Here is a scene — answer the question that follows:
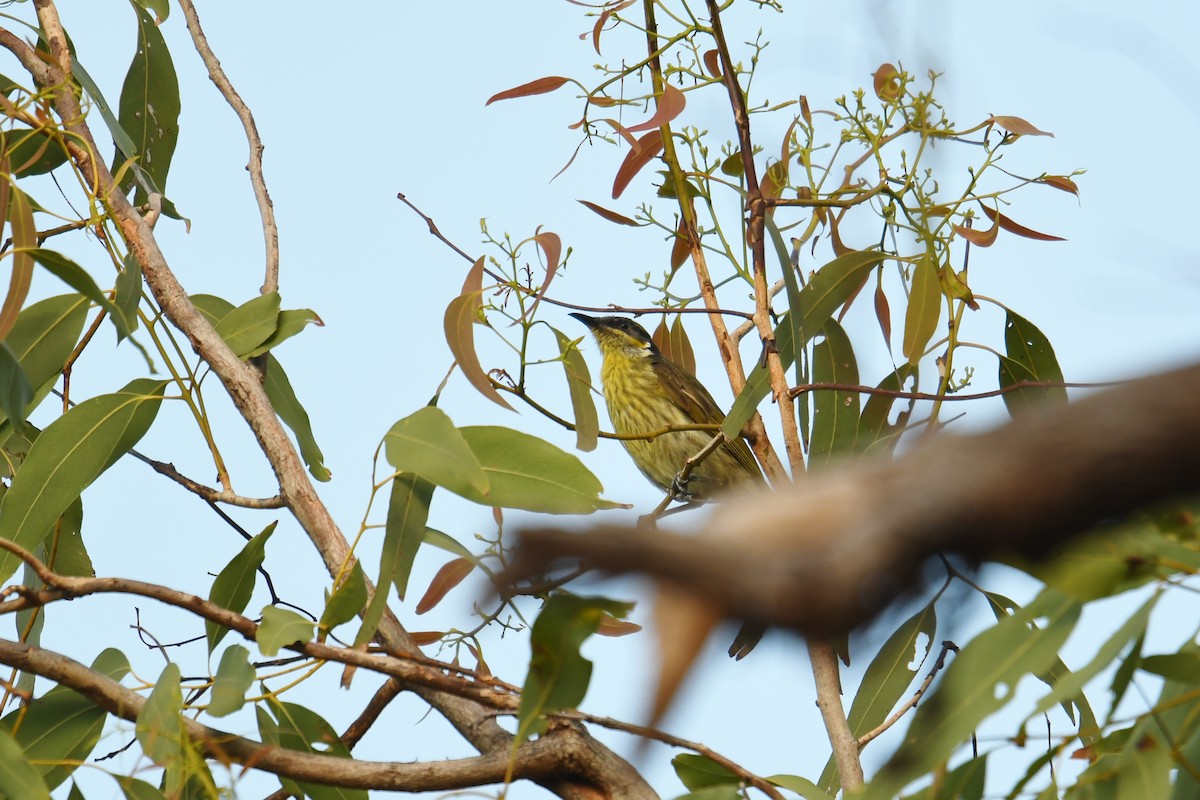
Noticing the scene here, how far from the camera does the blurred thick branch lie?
2.32 ft

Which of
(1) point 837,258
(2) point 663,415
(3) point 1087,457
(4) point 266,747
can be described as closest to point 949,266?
(1) point 837,258

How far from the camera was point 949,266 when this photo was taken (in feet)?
8.00

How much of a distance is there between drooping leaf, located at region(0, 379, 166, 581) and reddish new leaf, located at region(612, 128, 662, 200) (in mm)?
1007

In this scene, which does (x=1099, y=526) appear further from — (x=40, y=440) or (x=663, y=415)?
(x=663, y=415)

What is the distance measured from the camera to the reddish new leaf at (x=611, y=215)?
273cm

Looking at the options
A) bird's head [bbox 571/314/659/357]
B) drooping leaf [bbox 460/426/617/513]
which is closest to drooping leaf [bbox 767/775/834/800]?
drooping leaf [bbox 460/426/617/513]

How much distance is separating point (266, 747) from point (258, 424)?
25.9 inches

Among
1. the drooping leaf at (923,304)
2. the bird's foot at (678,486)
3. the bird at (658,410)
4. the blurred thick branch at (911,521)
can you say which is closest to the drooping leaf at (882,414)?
the drooping leaf at (923,304)

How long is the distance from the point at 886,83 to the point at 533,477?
3.96 ft

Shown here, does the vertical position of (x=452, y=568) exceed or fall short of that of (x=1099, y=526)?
it exceeds it

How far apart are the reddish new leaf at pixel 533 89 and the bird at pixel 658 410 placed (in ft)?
8.99

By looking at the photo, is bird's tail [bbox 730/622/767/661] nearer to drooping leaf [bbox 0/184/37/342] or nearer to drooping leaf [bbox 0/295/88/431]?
drooping leaf [bbox 0/184/37/342]

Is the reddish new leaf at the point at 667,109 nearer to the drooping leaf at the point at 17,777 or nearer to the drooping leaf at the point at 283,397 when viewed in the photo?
the drooping leaf at the point at 283,397

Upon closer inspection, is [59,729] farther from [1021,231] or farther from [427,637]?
[1021,231]
